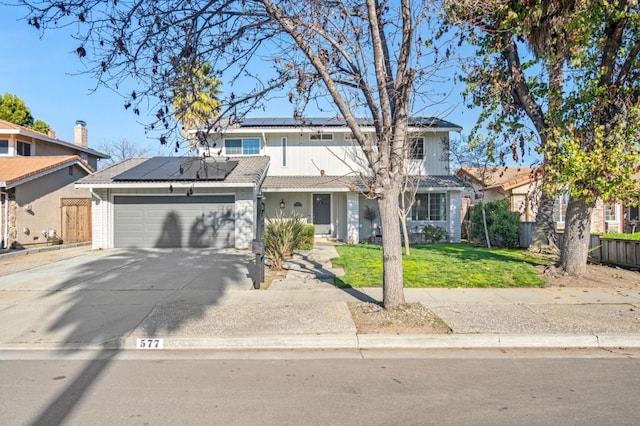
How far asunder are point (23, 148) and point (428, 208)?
21.4m

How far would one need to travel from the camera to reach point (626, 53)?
950 centimetres

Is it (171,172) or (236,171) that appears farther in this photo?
(171,172)

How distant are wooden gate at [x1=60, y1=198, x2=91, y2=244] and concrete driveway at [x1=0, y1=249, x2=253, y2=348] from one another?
5.71 m

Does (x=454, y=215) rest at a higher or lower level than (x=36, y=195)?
lower

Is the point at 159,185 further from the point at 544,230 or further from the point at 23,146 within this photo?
the point at 544,230

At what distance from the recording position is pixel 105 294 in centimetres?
891

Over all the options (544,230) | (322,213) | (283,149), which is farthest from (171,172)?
(544,230)

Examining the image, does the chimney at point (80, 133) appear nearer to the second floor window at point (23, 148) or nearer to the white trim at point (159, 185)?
the second floor window at point (23, 148)

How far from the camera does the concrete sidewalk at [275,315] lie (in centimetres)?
604

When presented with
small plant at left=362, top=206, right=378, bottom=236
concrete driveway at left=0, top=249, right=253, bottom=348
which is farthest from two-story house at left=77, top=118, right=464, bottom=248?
concrete driveway at left=0, top=249, right=253, bottom=348

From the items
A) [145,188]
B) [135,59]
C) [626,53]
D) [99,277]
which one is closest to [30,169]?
[145,188]

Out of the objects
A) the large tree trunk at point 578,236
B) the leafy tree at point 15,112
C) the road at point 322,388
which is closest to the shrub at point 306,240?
the large tree trunk at point 578,236

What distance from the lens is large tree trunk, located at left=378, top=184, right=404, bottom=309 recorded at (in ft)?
22.9

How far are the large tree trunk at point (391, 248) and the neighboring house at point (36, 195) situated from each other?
16.5 metres
